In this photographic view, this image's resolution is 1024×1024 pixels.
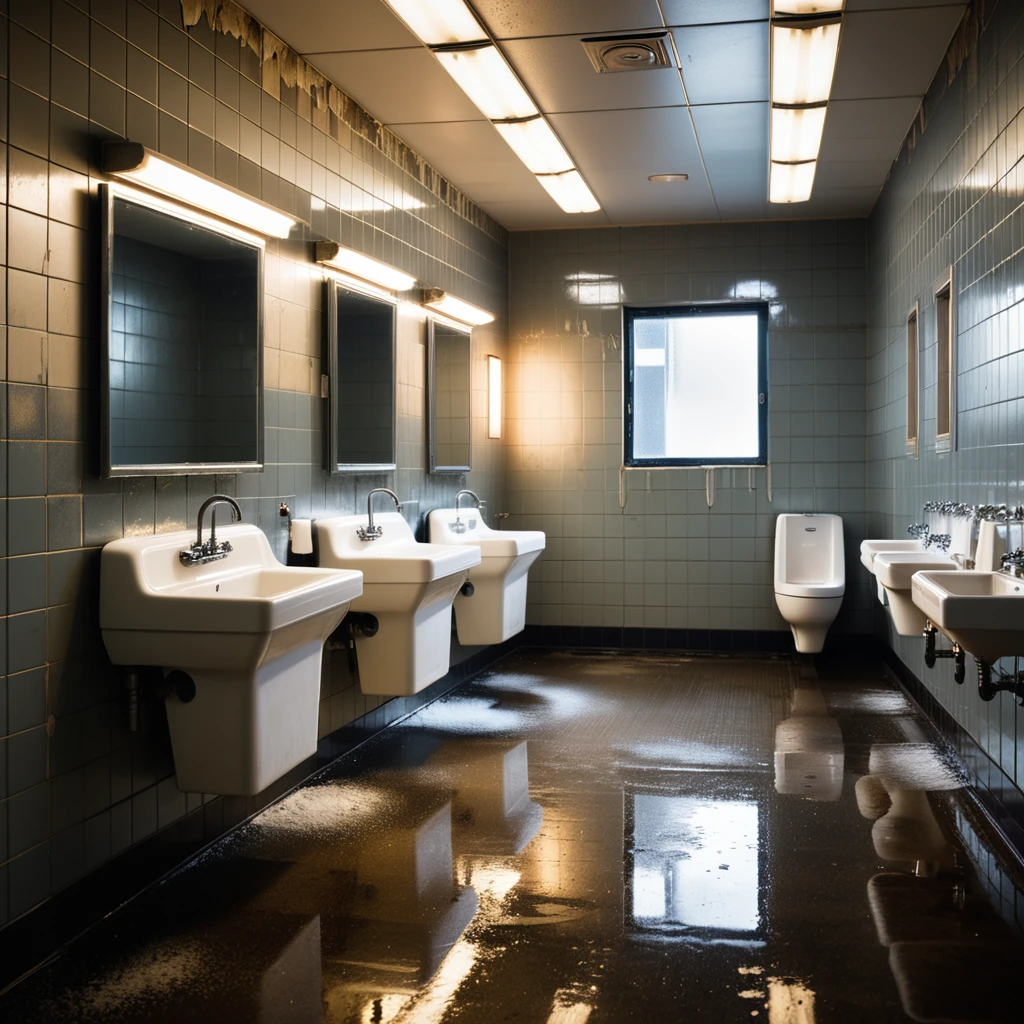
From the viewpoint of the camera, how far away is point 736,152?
517 centimetres

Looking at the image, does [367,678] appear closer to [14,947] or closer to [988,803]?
[14,947]

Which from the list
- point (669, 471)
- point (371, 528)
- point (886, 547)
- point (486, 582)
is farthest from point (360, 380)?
point (669, 471)

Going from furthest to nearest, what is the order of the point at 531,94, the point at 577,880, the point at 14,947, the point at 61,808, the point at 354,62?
the point at 531,94, the point at 354,62, the point at 577,880, the point at 61,808, the point at 14,947

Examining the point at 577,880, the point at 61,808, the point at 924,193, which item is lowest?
the point at 577,880

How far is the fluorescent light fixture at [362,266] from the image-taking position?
401 centimetres

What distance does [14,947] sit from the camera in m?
2.39

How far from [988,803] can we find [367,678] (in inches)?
85.1

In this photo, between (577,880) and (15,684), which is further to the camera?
(577,880)

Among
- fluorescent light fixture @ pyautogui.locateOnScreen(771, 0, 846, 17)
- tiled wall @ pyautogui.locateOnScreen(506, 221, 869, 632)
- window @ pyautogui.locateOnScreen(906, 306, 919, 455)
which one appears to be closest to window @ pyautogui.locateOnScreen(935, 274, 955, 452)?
window @ pyautogui.locateOnScreen(906, 306, 919, 455)

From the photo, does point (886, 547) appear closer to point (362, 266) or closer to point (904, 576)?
point (904, 576)

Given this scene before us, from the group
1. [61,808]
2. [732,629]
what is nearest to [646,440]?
[732,629]

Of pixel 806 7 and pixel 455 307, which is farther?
pixel 455 307

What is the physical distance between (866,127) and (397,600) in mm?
2974

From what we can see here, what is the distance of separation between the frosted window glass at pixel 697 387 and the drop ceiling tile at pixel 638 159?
68 centimetres
